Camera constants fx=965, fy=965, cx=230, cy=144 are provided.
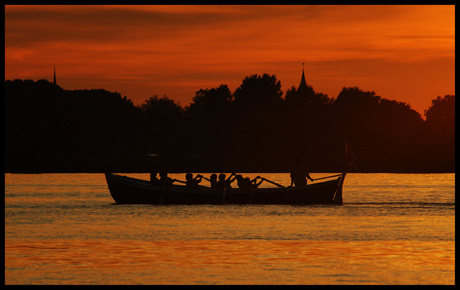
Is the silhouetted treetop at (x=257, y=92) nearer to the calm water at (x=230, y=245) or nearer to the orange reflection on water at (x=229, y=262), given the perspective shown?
the calm water at (x=230, y=245)

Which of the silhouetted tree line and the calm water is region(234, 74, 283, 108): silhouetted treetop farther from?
the calm water

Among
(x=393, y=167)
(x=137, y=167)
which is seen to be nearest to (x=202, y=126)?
(x=137, y=167)

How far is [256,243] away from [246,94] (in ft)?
449

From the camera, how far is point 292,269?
79.9 ft

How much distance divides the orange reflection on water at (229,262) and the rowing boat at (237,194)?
1356cm

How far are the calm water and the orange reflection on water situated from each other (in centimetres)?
3

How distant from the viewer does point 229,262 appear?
25.6 meters

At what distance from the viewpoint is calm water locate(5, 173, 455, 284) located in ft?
76.3

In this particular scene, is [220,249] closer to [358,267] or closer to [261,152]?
[358,267]

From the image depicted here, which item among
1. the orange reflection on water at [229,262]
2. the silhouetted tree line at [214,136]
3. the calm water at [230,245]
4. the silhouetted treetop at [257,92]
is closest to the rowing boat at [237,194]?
the calm water at [230,245]

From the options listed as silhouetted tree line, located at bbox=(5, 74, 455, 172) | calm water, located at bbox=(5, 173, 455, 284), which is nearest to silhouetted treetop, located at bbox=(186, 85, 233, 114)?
silhouetted tree line, located at bbox=(5, 74, 455, 172)

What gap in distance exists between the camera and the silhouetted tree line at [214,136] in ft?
481

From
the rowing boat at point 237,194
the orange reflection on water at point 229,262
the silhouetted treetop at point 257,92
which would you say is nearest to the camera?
the orange reflection on water at point 229,262

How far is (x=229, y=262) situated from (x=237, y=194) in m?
19.7
